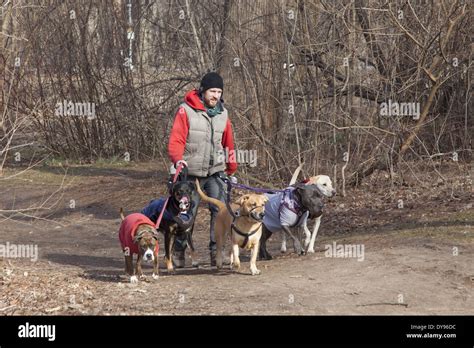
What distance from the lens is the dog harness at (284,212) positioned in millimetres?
11844

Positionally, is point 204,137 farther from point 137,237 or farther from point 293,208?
point 137,237

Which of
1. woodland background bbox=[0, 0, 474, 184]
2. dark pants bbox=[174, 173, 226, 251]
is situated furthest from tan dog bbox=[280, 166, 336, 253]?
woodland background bbox=[0, 0, 474, 184]

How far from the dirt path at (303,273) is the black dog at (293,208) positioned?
1.54 ft

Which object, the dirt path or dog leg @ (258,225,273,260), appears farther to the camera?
dog leg @ (258,225,273,260)

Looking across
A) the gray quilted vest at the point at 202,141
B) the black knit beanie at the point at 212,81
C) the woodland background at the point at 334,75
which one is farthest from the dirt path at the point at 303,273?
the black knit beanie at the point at 212,81

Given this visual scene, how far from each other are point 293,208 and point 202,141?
154 centimetres

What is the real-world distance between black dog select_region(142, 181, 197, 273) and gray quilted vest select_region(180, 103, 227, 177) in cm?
34

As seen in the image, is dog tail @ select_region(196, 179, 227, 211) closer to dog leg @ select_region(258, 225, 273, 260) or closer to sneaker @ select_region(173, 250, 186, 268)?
sneaker @ select_region(173, 250, 186, 268)

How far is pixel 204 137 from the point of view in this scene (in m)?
11.3

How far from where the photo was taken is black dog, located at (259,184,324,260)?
11781mm

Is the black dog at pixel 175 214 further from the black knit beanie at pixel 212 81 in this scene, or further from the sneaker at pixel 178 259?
the black knit beanie at pixel 212 81

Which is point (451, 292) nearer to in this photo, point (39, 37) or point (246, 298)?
point (246, 298)

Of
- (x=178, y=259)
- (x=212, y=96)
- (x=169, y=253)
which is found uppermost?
(x=212, y=96)

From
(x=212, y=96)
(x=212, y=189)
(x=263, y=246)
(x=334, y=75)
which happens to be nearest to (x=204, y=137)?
(x=212, y=96)
